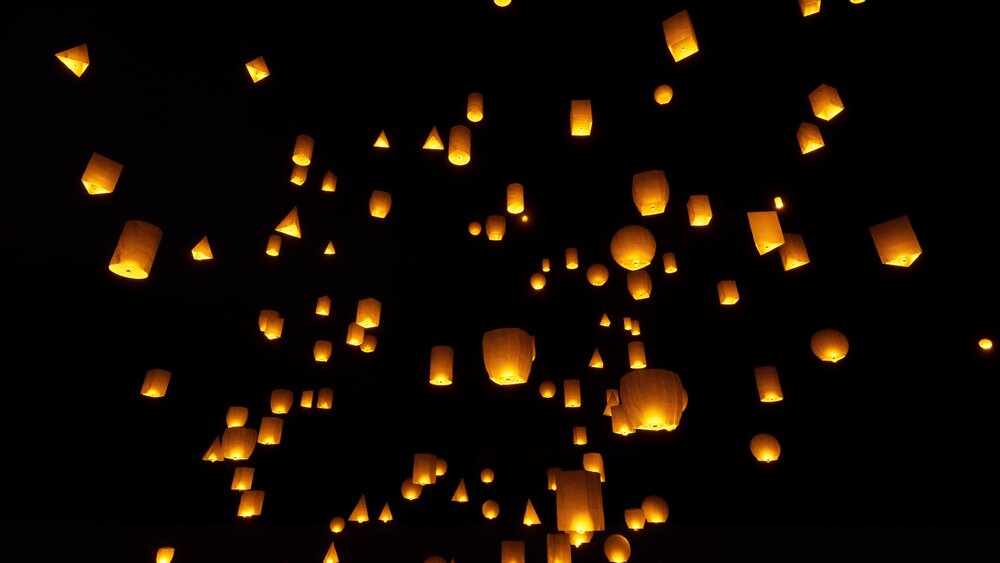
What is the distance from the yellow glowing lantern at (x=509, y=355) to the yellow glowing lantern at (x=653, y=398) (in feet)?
2.32

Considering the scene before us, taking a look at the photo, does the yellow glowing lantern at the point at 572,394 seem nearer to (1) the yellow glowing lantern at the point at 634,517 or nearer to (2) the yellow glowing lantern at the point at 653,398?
(1) the yellow glowing lantern at the point at 634,517

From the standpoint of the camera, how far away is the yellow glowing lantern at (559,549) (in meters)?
5.77

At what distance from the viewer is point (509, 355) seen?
13.8 ft

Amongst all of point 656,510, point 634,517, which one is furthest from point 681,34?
point 656,510

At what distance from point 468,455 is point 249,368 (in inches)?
164

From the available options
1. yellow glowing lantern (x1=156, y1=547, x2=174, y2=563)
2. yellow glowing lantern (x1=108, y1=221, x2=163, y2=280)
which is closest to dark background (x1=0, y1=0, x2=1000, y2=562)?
yellow glowing lantern (x1=156, y1=547, x2=174, y2=563)

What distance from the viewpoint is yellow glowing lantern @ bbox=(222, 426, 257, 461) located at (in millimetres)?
6492

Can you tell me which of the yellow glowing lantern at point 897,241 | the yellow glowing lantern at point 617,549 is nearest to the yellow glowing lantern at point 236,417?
the yellow glowing lantern at point 617,549

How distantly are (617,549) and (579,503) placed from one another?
412 centimetres

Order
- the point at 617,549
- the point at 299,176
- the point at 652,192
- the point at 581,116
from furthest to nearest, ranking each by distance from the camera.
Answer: the point at 617,549 → the point at 299,176 → the point at 581,116 → the point at 652,192

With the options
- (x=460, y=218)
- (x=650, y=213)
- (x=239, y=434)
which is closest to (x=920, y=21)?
(x=650, y=213)

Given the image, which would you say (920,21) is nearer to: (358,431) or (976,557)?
(976,557)

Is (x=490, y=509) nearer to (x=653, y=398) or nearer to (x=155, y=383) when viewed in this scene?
(x=155, y=383)

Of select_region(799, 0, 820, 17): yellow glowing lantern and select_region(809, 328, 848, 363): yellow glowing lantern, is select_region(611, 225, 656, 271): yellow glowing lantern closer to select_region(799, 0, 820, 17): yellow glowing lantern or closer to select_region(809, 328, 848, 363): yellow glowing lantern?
select_region(799, 0, 820, 17): yellow glowing lantern
